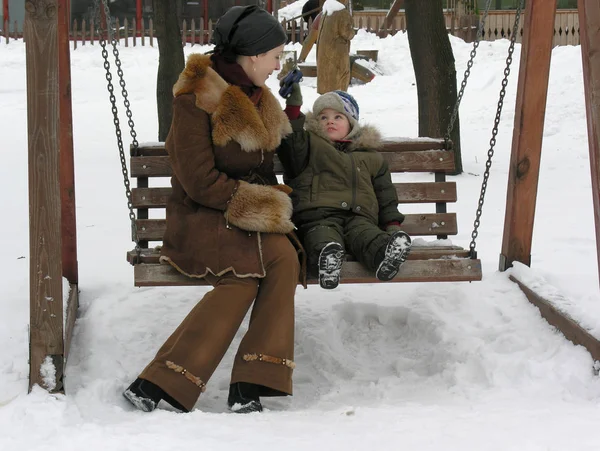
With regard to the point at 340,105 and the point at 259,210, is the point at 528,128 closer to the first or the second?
the point at 340,105

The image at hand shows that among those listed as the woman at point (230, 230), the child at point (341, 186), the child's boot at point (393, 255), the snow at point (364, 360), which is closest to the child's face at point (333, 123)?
the child at point (341, 186)

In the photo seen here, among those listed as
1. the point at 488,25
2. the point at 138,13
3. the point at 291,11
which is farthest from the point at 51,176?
the point at 488,25

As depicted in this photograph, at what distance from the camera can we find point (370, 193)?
13.8 feet

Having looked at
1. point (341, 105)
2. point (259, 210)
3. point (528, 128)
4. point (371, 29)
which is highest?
point (371, 29)

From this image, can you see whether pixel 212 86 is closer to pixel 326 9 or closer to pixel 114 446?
pixel 114 446

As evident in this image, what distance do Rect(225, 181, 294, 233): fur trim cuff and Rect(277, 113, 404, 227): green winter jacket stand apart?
33 centimetres

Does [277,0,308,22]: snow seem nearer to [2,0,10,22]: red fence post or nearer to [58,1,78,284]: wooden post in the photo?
[2,0,10,22]: red fence post

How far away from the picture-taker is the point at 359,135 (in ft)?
14.4

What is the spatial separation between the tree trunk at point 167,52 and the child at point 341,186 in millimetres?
5082

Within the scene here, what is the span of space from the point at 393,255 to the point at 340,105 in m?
0.90

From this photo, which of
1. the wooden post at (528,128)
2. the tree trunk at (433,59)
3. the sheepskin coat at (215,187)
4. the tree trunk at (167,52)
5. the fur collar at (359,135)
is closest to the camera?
the sheepskin coat at (215,187)

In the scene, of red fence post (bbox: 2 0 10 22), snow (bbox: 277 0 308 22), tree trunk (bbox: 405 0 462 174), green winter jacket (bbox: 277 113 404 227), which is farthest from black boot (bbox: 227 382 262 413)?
red fence post (bbox: 2 0 10 22)

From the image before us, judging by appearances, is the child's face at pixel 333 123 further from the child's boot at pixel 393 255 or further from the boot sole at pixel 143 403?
the boot sole at pixel 143 403

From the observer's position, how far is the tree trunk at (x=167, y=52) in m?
9.23
